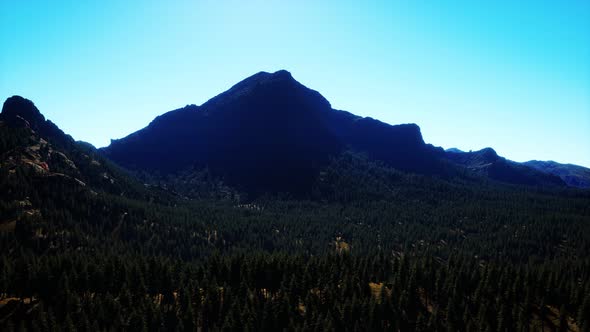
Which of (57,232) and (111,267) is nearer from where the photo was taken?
(111,267)

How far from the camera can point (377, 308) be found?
88938 millimetres

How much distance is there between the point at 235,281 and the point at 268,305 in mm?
26394

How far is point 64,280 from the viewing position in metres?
94.1

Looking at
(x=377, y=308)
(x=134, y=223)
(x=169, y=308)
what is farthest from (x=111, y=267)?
(x=134, y=223)

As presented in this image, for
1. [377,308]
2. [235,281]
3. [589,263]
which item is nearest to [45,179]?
[235,281]

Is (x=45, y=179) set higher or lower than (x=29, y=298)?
higher

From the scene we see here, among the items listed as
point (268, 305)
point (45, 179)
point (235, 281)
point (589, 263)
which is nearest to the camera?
point (268, 305)

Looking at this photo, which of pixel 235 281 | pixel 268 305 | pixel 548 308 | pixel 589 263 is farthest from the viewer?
pixel 589 263

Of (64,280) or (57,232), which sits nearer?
(64,280)

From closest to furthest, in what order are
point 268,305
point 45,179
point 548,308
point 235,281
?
point 268,305 < point 548,308 < point 235,281 < point 45,179

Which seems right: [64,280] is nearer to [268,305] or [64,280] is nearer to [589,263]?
[268,305]

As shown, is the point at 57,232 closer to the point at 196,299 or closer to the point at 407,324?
the point at 196,299

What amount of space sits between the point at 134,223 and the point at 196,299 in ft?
402

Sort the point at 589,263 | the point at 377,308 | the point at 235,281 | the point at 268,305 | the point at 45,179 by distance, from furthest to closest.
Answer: the point at 45,179
the point at 589,263
the point at 235,281
the point at 377,308
the point at 268,305
